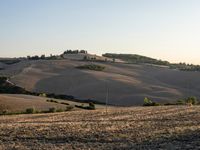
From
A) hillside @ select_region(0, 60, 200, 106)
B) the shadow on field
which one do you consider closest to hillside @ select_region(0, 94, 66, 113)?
hillside @ select_region(0, 60, 200, 106)

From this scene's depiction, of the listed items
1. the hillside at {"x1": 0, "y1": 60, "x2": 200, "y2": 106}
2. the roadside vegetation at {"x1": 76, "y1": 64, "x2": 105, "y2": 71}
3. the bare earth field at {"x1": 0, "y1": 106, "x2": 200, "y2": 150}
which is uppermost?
the bare earth field at {"x1": 0, "y1": 106, "x2": 200, "y2": 150}

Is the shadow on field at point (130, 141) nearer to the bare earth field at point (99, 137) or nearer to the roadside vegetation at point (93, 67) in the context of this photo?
the bare earth field at point (99, 137)

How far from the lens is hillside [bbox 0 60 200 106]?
9781cm

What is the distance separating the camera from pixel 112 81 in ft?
376

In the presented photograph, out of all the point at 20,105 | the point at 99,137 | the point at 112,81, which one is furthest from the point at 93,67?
the point at 99,137

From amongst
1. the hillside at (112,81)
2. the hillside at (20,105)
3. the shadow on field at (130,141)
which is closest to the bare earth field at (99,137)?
the shadow on field at (130,141)

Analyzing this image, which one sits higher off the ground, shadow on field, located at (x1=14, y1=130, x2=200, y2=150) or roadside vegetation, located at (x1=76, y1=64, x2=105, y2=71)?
shadow on field, located at (x1=14, y1=130, x2=200, y2=150)

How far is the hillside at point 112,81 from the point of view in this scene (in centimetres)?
9781

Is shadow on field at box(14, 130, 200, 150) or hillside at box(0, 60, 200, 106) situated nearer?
shadow on field at box(14, 130, 200, 150)

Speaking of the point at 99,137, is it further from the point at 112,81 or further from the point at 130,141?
the point at 112,81

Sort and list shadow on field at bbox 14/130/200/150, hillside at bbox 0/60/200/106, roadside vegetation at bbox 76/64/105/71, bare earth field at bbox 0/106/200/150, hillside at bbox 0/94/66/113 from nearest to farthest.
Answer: shadow on field at bbox 14/130/200/150
bare earth field at bbox 0/106/200/150
hillside at bbox 0/94/66/113
hillside at bbox 0/60/200/106
roadside vegetation at bbox 76/64/105/71

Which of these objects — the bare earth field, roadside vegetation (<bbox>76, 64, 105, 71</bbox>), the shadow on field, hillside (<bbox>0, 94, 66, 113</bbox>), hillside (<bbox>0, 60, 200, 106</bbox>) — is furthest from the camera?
roadside vegetation (<bbox>76, 64, 105, 71</bbox>)

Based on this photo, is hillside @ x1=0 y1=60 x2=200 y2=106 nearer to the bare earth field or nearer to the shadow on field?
the bare earth field

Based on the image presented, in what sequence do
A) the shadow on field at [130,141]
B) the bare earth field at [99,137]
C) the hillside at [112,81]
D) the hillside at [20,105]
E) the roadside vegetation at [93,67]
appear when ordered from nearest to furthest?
the shadow on field at [130,141]
the bare earth field at [99,137]
the hillside at [20,105]
the hillside at [112,81]
the roadside vegetation at [93,67]
